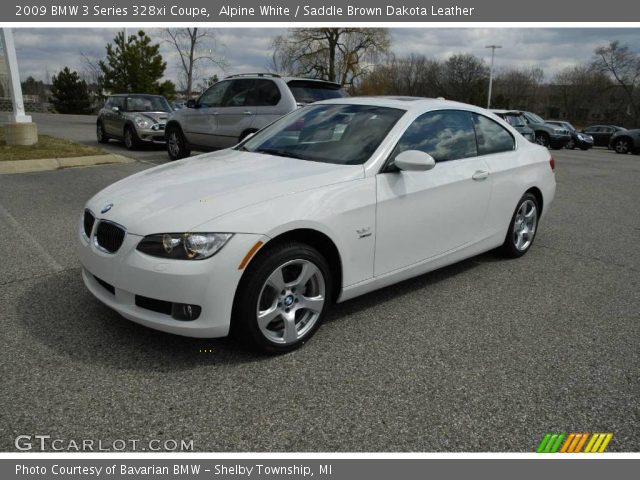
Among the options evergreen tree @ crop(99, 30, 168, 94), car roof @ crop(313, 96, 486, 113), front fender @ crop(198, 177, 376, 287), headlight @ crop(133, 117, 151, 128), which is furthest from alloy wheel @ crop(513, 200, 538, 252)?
evergreen tree @ crop(99, 30, 168, 94)

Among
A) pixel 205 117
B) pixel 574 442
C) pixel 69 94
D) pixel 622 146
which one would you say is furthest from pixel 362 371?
pixel 69 94

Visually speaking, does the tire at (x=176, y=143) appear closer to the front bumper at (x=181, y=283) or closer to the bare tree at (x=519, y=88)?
the front bumper at (x=181, y=283)

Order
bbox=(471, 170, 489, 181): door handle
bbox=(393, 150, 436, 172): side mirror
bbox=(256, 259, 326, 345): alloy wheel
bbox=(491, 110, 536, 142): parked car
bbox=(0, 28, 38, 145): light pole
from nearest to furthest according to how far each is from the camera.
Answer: bbox=(256, 259, 326, 345): alloy wheel < bbox=(393, 150, 436, 172): side mirror < bbox=(471, 170, 489, 181): door handle < bbox=(0, 28, 38, 145): light pole < bbox=(491, 110, 536, 142): parked car

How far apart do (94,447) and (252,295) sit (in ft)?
3.50

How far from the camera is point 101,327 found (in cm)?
349

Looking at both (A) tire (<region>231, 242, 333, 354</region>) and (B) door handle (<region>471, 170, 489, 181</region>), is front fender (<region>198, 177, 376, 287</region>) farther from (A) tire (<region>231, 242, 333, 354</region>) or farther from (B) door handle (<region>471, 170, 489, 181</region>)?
(B) door handle (<region>471, 170, 489, 181</region>)

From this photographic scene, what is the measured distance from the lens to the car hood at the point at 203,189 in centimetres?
298

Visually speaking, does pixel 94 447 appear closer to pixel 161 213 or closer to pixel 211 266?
pixel 211 266

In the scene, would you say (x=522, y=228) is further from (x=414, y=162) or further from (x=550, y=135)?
(x=550, y=135)

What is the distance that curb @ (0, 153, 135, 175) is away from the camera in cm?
974

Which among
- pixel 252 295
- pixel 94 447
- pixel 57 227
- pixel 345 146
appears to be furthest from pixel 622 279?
pixel 57 227

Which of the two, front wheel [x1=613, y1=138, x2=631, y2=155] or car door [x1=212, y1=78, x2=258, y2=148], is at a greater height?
car door [x1=212, y1=78, x2=258, y2=148]

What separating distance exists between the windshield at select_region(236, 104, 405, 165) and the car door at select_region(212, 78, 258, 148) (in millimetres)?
5232

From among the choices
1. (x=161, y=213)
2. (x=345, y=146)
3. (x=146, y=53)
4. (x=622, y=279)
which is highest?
(x=146, y=53)
